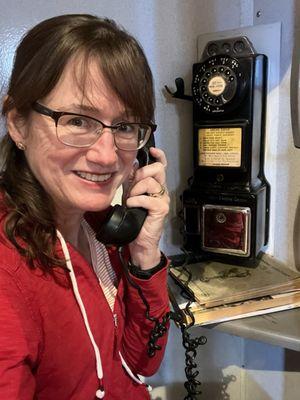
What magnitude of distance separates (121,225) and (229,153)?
0.33 m

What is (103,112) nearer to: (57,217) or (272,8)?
(57,217)

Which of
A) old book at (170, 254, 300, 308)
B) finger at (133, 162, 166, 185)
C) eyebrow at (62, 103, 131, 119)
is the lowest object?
old book at (170, 254, 300, 308)

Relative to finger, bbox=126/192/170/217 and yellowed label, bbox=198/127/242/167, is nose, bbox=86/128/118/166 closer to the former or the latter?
finger, bbox=126/192/170/217

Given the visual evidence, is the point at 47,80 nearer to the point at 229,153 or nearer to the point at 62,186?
the point at 62,186

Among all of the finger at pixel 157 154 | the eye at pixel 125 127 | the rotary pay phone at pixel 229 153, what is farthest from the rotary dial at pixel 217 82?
the eye at pixel 125 127

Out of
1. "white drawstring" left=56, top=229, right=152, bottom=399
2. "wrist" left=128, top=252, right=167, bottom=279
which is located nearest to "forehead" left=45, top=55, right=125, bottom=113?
"white drawstring" left=56, top=229, right=152, bottom=399

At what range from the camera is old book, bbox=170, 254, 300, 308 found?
2.67ft

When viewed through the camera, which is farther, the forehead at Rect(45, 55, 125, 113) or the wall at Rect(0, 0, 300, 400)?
the wall at Rect(0, 0, 300, 400)

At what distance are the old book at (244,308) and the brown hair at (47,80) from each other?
324 mm

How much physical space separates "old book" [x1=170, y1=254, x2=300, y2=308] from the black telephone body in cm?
3

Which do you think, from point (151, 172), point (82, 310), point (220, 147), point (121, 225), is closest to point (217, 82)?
point (220, 147)

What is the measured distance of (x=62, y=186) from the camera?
61 cm

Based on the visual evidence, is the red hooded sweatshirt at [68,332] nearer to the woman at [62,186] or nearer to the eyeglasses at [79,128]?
the woman at [62,186]

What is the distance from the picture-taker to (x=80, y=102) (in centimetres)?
55
